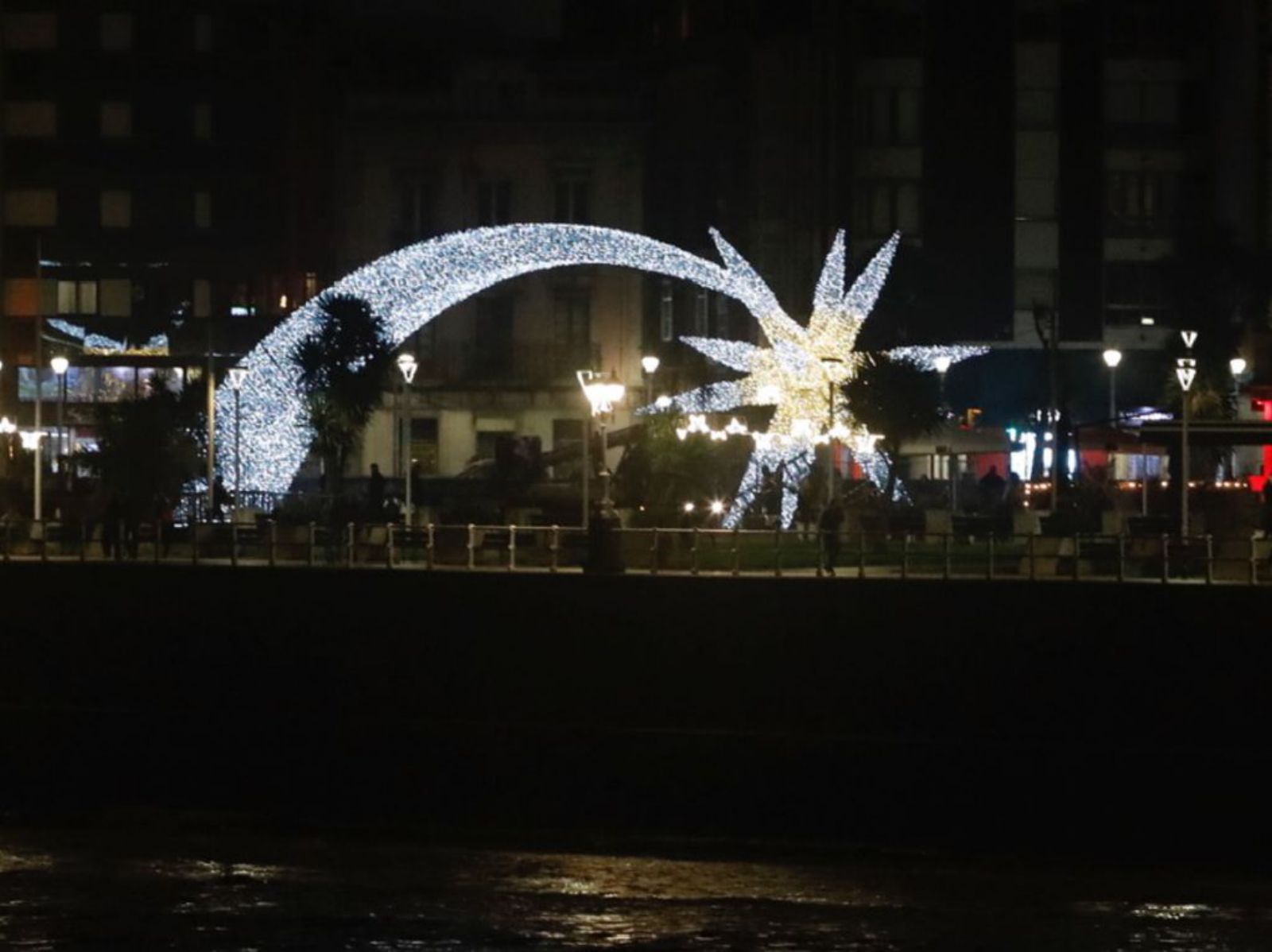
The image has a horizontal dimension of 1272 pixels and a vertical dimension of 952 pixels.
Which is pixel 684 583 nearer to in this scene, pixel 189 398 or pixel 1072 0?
pixel 189 398

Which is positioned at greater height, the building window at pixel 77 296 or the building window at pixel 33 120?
the building window at pixel 33 120

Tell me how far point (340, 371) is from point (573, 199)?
2375cm

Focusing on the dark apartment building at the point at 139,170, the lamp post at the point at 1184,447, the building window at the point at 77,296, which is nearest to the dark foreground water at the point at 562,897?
the lamp post at the point at 1184,447

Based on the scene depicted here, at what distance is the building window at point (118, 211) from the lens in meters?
103

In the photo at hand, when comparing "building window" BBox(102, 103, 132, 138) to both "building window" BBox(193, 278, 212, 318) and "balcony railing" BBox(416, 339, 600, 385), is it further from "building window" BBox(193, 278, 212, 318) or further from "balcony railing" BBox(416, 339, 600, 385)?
"balcony railing" BBox(416, 339, 600, 385)

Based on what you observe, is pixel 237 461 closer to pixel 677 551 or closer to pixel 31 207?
pixel 677 551

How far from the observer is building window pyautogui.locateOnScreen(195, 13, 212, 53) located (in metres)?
104

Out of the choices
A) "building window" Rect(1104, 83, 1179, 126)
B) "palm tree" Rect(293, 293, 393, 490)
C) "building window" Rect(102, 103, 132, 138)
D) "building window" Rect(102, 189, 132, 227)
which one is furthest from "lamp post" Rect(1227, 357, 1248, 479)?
"building window" Rect(102, 103, 132, 138)

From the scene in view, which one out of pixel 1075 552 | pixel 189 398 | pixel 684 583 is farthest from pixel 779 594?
pixel 189 398

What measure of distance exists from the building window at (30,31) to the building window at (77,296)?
9.25 m

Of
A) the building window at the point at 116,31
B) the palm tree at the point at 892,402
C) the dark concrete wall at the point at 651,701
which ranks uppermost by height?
the building window at the point at 116,31

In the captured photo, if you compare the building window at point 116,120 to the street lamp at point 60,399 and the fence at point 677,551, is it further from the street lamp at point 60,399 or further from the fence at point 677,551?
the fence at point 677,551

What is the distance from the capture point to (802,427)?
6631 centimetres

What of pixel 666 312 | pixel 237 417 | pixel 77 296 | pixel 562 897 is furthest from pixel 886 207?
pixel 562 897
